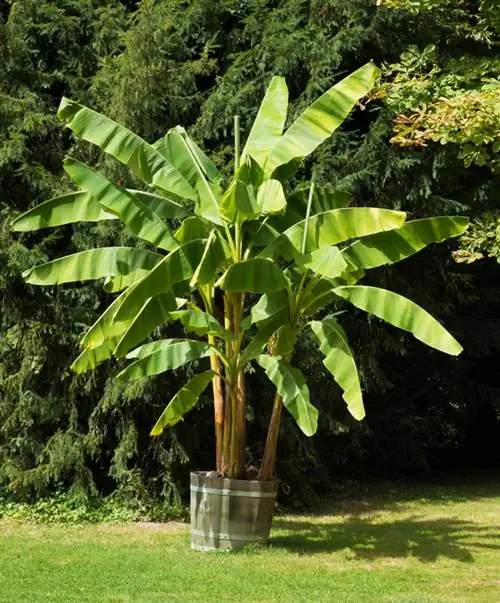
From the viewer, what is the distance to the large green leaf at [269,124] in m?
8.88

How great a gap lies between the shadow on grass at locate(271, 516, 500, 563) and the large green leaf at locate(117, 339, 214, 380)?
213cm

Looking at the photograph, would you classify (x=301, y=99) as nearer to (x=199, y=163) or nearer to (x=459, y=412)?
(x=199, y=163)

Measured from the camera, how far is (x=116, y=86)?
11.3m

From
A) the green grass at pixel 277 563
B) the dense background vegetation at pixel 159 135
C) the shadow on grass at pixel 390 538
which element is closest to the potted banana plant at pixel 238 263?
the green grass at pixel 277 563

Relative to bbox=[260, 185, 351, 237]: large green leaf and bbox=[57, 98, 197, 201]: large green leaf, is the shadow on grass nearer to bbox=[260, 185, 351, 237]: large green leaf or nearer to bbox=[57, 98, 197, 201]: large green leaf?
bbox=[260, 185, 351, 237]: large green leaf

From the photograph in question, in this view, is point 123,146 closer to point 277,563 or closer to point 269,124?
point 269,124

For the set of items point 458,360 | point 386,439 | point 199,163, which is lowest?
point 386,439

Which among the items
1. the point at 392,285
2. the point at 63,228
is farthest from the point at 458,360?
the point at 63,228

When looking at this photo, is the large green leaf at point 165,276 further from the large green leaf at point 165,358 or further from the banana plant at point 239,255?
the large green leaf at point 165,358

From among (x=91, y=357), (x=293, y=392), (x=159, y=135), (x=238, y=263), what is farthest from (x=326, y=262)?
(x=159, y=135)

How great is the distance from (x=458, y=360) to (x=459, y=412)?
4.91ft

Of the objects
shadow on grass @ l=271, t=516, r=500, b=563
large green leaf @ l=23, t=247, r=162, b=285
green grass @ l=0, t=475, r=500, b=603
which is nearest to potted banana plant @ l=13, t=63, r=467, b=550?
large green leaf @ l=23, t=247, r=162, b=285

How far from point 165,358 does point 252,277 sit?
1329 millimetres

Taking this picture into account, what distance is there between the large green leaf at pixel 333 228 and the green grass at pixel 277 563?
286cm
